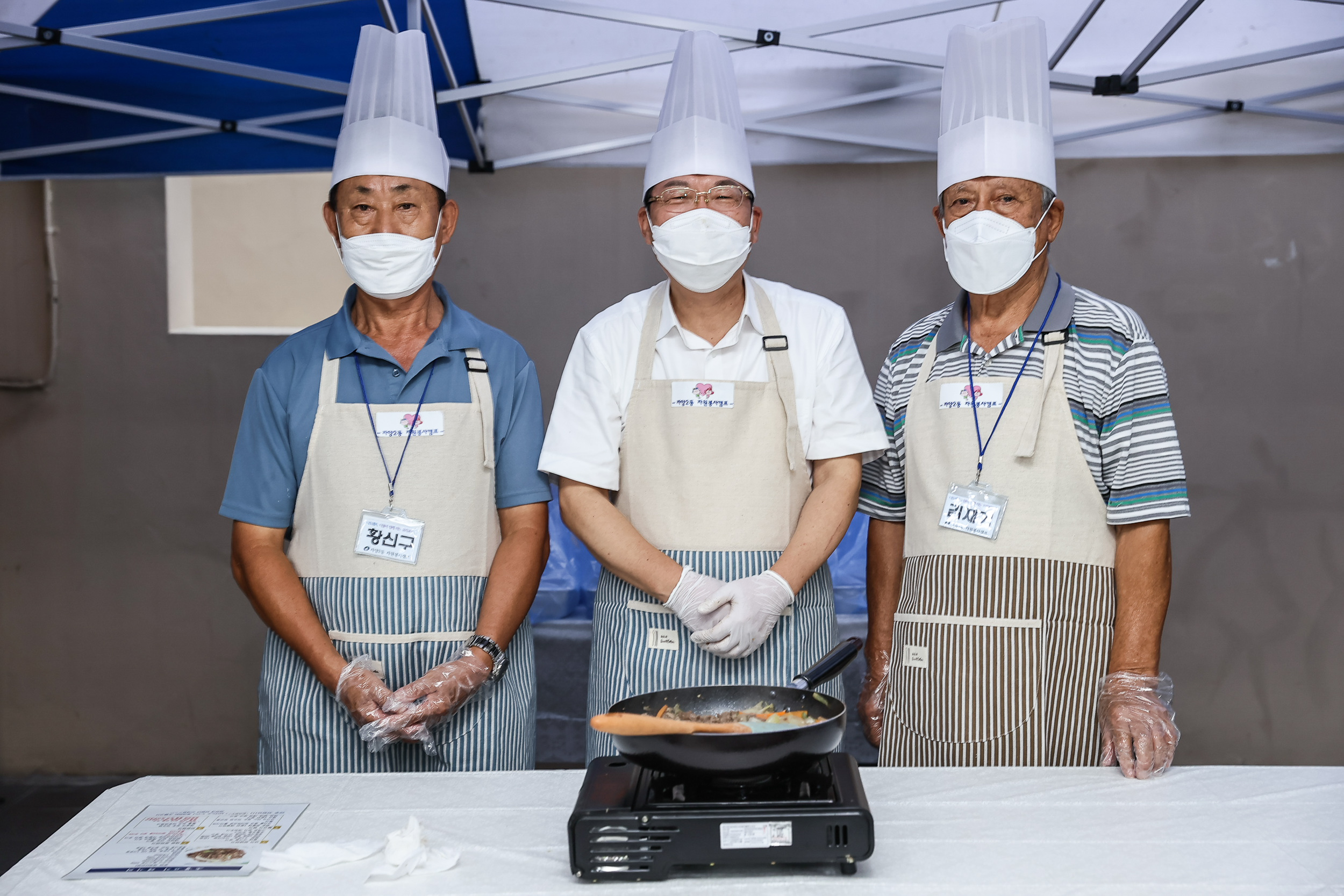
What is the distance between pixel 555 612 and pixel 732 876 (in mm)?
2581

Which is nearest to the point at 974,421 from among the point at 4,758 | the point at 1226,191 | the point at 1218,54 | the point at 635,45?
the point at 635,45

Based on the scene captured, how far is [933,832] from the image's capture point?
4.60 feet

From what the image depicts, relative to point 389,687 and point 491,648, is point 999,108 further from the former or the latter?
point 389,687

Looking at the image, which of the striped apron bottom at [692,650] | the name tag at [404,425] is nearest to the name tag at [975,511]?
the striped apron bottom at [692,650]

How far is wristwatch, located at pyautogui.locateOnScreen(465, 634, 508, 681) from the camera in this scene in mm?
2100

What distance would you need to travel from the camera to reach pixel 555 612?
12.5 ft

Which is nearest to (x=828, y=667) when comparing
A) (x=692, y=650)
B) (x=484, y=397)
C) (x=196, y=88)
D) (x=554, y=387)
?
(x=692, y=650)

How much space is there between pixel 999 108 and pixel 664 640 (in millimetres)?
1283

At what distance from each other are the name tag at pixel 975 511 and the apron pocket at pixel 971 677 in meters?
0.17

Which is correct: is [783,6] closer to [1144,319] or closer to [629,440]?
[629,440]

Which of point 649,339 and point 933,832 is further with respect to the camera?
point 649,339

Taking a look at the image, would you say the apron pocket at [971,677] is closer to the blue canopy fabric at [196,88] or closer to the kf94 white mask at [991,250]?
the kf94 white mask at [991,250]

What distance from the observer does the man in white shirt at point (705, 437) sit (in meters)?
2.07

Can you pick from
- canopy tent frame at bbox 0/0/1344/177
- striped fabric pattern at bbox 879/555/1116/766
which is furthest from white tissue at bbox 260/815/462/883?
canopy tent frame at bbox 0/0/1344/177
